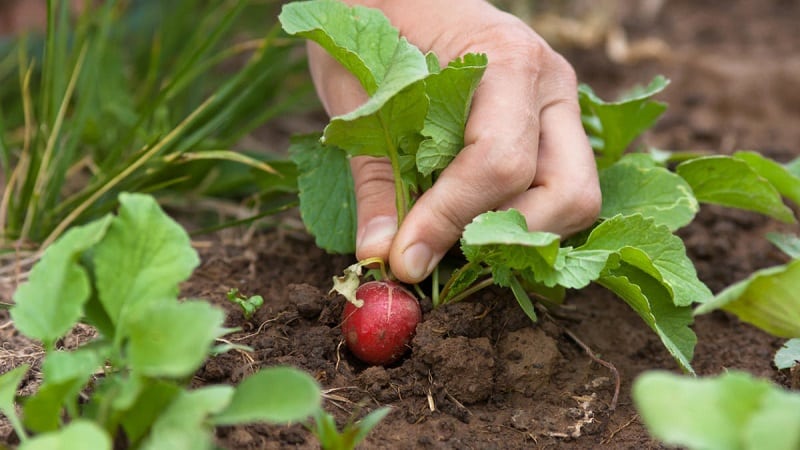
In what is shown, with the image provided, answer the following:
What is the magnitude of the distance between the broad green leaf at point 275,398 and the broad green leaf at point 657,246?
0.59 metres

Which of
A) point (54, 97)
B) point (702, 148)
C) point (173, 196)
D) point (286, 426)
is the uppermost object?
point (54, 97)

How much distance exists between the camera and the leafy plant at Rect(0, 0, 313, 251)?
1816 mm

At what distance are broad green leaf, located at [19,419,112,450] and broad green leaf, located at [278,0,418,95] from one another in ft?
2.31

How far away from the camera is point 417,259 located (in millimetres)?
→ 1395

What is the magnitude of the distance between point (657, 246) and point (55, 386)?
35.5 inches

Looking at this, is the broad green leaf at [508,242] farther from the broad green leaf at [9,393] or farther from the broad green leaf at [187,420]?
the broad green leaf at [9,393]

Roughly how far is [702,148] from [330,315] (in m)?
1.46

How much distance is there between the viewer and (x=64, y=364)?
3.18 feet

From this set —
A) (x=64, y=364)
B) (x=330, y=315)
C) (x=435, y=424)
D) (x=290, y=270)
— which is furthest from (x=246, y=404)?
(x=290, y=270)

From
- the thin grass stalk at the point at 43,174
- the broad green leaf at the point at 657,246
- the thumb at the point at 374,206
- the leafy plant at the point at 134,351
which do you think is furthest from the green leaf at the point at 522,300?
the thin grass stalk at the point at 43,174

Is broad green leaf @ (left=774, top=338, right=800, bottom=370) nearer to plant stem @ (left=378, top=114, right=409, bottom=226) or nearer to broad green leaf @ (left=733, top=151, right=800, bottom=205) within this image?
broad green leaf @ (left=733, top=151, right=800, bottom=205)

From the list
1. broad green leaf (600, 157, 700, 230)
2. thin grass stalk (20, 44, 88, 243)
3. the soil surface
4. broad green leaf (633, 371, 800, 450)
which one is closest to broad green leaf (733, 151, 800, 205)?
broad green leaf (600, 157, 700, 230)

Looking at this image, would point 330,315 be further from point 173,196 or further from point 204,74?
point 204,74

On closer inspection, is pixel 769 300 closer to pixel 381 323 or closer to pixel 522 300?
pixel 522 300
